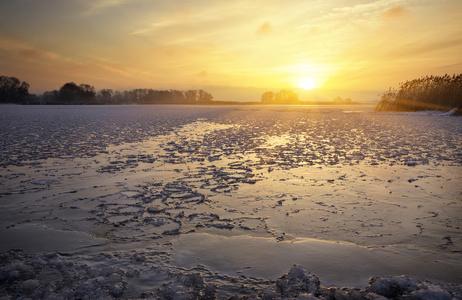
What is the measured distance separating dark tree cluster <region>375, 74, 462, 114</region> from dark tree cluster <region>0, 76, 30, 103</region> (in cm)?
10941

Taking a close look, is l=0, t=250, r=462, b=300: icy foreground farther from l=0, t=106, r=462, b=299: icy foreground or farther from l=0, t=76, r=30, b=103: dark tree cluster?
l=0, t=76, r=30, b=103: dark tree cluster

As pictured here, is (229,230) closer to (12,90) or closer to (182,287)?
(182,287)

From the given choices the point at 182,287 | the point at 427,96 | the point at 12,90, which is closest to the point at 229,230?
the point at 182,287

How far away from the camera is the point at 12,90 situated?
90188mm

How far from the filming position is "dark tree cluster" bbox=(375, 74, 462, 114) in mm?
35844

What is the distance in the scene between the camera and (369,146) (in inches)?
403

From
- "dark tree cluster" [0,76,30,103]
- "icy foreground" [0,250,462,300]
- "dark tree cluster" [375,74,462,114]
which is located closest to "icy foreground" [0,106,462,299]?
"icy foreground" [0,250,462,300]

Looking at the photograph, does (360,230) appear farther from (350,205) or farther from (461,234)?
(461,234)

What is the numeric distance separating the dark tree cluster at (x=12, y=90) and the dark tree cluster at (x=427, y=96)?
4308 inches

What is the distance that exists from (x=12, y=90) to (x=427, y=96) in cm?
11575

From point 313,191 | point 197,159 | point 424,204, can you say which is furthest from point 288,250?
point 197,159

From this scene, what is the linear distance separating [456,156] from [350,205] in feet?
20.6

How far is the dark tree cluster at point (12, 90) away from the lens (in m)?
88.4

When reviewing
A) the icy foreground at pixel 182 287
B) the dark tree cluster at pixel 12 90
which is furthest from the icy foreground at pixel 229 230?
the dark tree cluster at pixel 12 90
